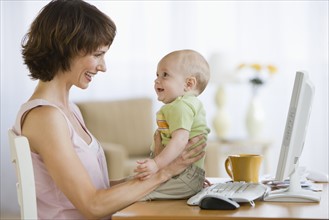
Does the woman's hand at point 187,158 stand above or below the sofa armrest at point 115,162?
above

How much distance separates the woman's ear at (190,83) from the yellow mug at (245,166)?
0.28m

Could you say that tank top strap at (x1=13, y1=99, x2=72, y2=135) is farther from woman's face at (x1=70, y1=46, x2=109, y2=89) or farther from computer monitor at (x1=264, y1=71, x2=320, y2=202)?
computer monitor at (x1=264, y1=71, x2=320, y2=202)

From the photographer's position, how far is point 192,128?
2090 mm

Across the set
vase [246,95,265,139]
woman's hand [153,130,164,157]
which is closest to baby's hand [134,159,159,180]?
woman's hand [153,130,164,157]

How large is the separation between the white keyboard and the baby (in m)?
0.07

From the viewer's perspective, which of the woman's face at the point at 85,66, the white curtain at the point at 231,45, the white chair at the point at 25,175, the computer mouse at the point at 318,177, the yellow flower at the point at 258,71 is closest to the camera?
A: the white chair at the point at 25,175

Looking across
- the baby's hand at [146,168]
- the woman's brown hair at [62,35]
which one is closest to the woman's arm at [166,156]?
the baby's hand at [146,168]

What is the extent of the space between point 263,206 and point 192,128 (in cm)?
36

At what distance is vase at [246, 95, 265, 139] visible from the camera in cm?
531

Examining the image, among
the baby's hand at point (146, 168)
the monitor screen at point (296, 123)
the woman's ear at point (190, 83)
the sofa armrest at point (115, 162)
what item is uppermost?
the woman's ear at point (190, 83)

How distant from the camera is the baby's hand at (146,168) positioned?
77.5 inches

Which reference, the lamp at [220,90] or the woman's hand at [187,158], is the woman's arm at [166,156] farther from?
the lamp at [220,90]

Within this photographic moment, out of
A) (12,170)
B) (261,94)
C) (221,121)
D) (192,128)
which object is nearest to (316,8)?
(261,94)

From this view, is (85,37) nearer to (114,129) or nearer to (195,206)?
(195,206)
